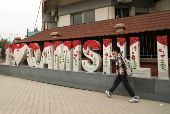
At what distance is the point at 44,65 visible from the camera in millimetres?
8570

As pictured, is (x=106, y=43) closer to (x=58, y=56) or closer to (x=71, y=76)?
(x=71, y=76)

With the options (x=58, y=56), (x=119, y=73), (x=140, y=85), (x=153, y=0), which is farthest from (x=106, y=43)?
(x=153, y=0)

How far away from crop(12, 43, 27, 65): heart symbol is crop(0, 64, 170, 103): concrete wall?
21.7 inches

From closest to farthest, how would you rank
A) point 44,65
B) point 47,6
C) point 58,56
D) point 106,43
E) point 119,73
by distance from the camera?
point 119,73 → point 106,43 → point 58,56 → point 44,65 → point 47,6

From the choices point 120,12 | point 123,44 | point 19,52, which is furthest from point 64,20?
point 123,44

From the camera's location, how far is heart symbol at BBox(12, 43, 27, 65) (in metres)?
9.59

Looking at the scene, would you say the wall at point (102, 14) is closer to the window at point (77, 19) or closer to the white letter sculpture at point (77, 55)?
the window at point (77, 19)

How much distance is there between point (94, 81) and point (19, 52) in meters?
6.13

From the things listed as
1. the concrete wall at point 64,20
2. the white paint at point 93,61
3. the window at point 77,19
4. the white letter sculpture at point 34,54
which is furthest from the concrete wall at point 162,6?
the white letter sculpture at point 34,54

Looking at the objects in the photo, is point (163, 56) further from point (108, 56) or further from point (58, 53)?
point (58, 53)

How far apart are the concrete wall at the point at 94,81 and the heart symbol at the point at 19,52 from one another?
552 millimetres

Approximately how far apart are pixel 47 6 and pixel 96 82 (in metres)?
8.82

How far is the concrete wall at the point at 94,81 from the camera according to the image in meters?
4.94

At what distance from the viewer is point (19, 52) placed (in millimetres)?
9859
